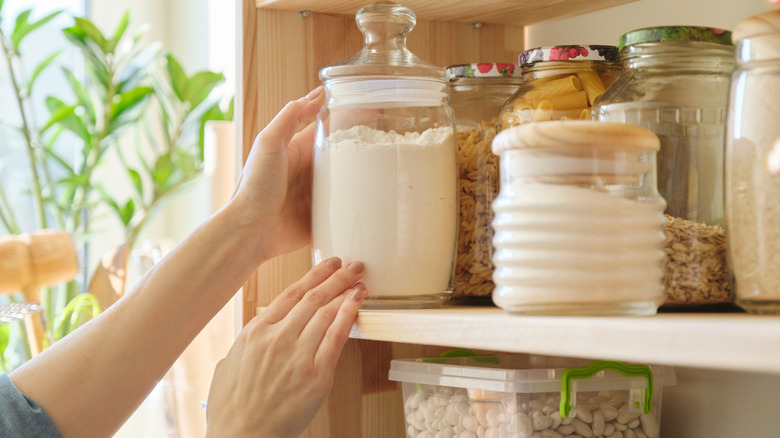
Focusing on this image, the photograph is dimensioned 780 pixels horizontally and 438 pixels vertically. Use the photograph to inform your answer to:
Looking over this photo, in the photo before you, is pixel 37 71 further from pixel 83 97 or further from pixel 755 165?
pixel 755 165

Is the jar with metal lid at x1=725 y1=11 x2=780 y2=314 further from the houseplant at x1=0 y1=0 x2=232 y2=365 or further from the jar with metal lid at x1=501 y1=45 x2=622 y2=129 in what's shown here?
the houseplant at x1=0 y1=0 x2=232 y2=365

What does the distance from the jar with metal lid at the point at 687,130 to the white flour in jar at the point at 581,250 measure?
0.06 metres

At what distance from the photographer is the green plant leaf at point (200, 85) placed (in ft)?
7.68

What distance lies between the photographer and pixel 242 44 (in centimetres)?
90

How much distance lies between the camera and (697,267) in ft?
2.02

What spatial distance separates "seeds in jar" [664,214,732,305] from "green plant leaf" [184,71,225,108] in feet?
6.21

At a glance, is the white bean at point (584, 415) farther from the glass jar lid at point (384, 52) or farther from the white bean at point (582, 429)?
the glass jar lid at point (384, 52)

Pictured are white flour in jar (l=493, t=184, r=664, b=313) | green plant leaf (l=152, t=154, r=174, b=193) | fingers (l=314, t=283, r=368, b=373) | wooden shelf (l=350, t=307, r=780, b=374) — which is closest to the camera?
wooden shelf (l=350, t=307, r=780, b=374)

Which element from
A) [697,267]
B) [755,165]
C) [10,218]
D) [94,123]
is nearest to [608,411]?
[697,267]

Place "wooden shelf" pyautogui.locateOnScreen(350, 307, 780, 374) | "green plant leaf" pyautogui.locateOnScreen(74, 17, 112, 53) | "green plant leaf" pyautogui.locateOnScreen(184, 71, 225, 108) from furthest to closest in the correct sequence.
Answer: "green plant leaf" pyautogui.locateOnScreen(184, 71, 225, 108) → "green plant leaf" pyautogui.locateOnScreen(74, 17, 112, 53) → "wooden shelf" pyautogui.locateOnScreen(350, 307, 780, 374)

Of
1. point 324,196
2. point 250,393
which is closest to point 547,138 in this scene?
point 324,196

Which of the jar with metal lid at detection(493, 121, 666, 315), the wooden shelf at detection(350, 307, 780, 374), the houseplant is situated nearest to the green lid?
the jar with metal lid at detection(493, 121, 666, 315)

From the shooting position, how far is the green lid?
0.64 meters

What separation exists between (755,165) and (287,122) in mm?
427
